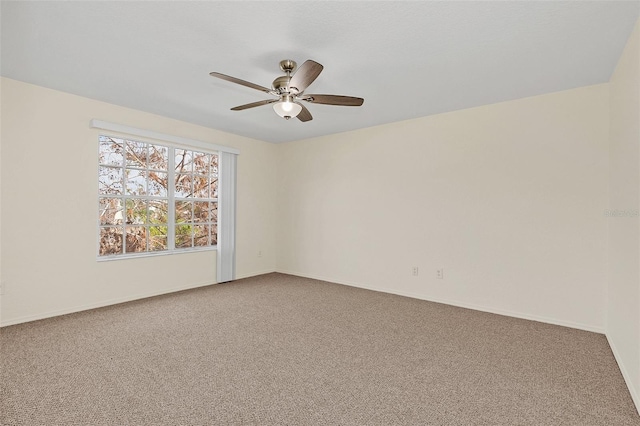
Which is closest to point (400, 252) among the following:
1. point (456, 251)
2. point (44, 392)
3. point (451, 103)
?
point (456, 251)

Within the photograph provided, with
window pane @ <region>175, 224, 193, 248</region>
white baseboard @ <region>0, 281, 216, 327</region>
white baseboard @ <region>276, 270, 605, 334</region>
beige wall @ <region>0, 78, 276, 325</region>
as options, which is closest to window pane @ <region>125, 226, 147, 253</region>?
beige wall @ <region>0, 78, 276, 325</region>

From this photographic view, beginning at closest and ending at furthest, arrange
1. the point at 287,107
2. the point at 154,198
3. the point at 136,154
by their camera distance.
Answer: the point at 287,107 < the point at 136,154 < the point at 154,198

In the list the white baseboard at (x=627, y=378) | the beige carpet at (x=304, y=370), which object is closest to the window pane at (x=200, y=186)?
the beige carpet at (x=304, y=370)

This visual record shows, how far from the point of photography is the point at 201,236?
5117mm

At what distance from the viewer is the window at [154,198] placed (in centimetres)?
408

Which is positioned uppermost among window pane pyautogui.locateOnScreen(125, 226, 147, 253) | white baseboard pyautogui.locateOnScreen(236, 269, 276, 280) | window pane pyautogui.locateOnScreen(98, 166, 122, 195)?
window pane pyautogui.locateOnScreen(98, 166, 122, 195)

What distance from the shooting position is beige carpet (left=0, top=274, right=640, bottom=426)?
1.87 meters

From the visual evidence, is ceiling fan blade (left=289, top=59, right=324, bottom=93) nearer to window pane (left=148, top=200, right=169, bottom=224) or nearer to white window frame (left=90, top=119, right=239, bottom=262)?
white window frame (left=90, top=119, right=239, bottom=262)

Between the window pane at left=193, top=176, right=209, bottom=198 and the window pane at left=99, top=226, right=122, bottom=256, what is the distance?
119 centimetres

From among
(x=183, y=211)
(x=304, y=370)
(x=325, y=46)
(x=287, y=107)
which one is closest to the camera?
(x=304, y=370)

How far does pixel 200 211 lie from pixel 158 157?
3.30 ft

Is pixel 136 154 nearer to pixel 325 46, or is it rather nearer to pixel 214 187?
pixel 214 187

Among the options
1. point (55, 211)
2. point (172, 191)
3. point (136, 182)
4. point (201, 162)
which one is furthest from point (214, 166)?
point (55, 211)

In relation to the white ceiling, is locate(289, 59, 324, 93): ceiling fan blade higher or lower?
lower
